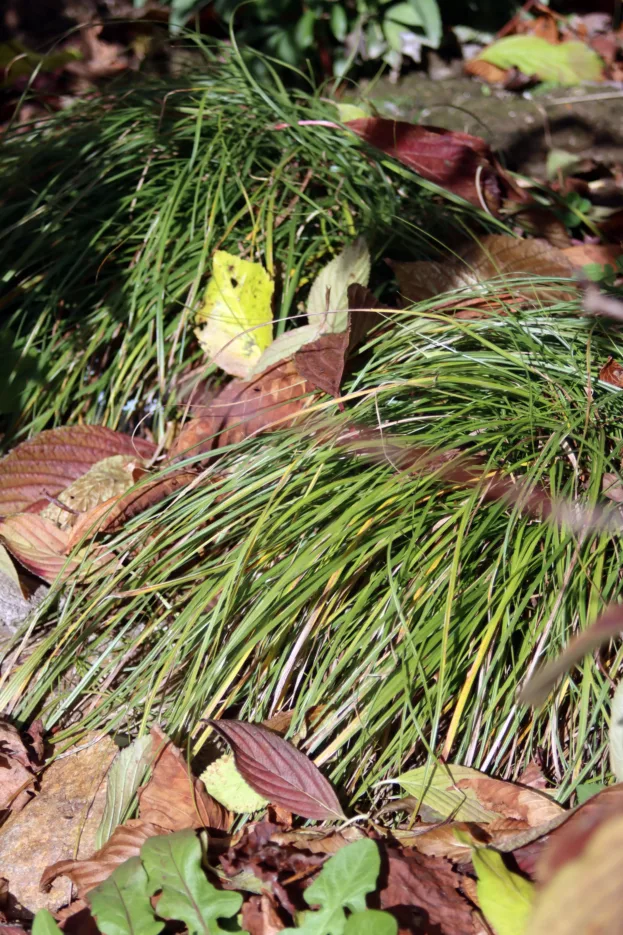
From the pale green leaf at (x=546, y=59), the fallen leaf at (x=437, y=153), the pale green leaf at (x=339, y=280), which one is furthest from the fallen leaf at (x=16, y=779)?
the pale green leaf at (x=546, y=59)

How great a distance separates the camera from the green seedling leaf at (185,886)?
3.57ft

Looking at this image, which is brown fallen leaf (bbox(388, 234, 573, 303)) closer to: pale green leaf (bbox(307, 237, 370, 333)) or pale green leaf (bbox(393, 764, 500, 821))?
pale green leaf (bbox(307, 237, 370, 333))

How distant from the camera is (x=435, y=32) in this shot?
3088mm

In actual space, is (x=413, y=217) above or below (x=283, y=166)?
below

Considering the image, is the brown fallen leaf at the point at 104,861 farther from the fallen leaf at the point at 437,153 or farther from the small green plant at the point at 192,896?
the fallen leaf at the point at 437,153

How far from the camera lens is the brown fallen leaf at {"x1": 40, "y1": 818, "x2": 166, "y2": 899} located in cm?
123

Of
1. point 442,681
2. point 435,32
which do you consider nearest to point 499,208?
point 435,32

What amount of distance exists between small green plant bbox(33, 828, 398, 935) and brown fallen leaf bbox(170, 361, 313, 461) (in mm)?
843

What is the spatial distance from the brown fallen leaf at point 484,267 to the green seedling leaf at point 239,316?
1.08ft

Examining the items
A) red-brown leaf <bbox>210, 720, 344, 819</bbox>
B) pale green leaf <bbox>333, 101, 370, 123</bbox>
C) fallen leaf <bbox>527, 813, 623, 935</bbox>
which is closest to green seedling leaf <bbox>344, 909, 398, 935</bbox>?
red-brown leaf <bbox>210, 720, 344, 819</bbox>

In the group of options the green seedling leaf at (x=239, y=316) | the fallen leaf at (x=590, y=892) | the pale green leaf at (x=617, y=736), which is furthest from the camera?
the green seedling leaf at (x=239, y=316)

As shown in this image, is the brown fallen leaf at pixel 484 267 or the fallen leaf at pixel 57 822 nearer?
the fallen leaf at pixel 57 822

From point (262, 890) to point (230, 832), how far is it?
19 cm

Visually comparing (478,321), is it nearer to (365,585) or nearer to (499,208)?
(365,585)
